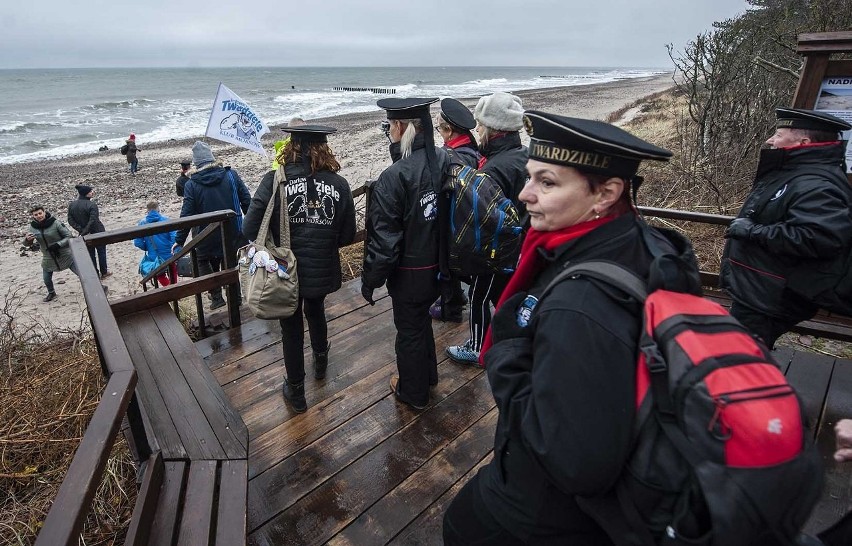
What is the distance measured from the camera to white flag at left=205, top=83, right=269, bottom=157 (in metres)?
6.21

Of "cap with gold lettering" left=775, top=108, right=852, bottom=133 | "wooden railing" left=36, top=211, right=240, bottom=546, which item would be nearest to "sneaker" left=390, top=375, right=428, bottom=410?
"wooden railing" left=36, top=211, right=240, bottom=546

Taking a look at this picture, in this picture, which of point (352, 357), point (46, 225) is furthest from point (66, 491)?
point (46, 225)

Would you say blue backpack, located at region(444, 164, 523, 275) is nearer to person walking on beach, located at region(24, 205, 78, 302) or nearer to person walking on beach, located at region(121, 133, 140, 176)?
person walking on beach, located at region(24, 205, 78, 302)

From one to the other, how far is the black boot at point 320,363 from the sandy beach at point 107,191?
3.90m

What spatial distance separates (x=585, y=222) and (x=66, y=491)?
1599mm

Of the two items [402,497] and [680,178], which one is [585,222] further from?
[680,178]

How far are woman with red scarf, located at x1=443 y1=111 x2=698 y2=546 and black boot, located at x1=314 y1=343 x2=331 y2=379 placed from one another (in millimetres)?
2191

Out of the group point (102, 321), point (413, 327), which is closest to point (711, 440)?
point (413, 327)

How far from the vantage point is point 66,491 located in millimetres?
1364

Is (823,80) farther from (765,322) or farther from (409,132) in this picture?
(409,132)

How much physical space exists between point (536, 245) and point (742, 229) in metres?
2.02

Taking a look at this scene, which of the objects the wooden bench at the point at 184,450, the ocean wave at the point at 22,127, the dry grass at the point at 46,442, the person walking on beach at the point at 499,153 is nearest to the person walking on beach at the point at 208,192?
the dry grass at the point at 46,442

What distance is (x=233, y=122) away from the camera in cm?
636

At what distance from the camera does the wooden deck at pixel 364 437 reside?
8.23ft
